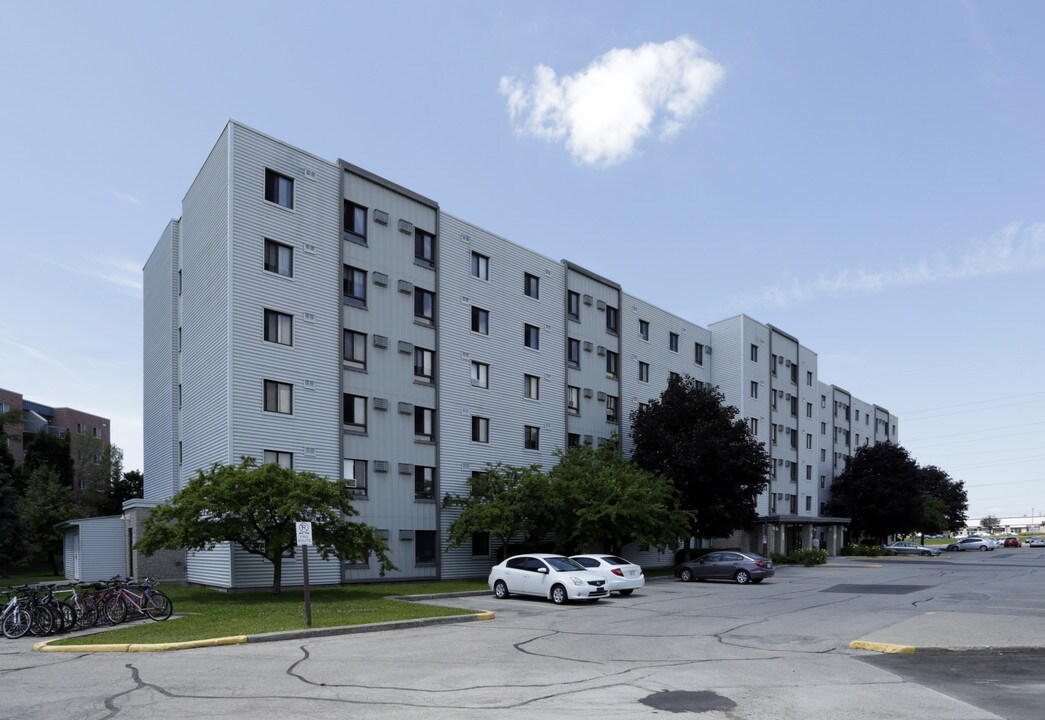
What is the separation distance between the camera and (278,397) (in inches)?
1233

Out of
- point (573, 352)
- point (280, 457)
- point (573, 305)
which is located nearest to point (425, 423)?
point (280, 457)

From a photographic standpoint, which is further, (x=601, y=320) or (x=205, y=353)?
(x=601, y=320)

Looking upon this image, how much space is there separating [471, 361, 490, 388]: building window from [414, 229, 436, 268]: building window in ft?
17.2

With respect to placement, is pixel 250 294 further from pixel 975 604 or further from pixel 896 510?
pixel 896 510

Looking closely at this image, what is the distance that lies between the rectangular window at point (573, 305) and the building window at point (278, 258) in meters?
17.5

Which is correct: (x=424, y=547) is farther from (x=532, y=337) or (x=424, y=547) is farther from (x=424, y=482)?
(x=532, y=337)

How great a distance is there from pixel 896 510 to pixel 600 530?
1962 inches

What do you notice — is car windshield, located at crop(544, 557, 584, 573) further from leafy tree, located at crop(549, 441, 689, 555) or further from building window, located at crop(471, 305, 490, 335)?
building window, located at crop(471, 305, 490, 335)

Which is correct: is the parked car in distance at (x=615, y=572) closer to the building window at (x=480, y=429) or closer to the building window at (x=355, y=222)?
the building window at (x=480, y=429)

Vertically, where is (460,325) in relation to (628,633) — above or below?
above

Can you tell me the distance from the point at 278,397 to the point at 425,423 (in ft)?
24.8

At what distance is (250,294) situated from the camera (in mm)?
30656

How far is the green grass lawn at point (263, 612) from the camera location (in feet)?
53.1

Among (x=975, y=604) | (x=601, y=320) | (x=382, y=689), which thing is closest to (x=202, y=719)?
(x=382, y=689)
